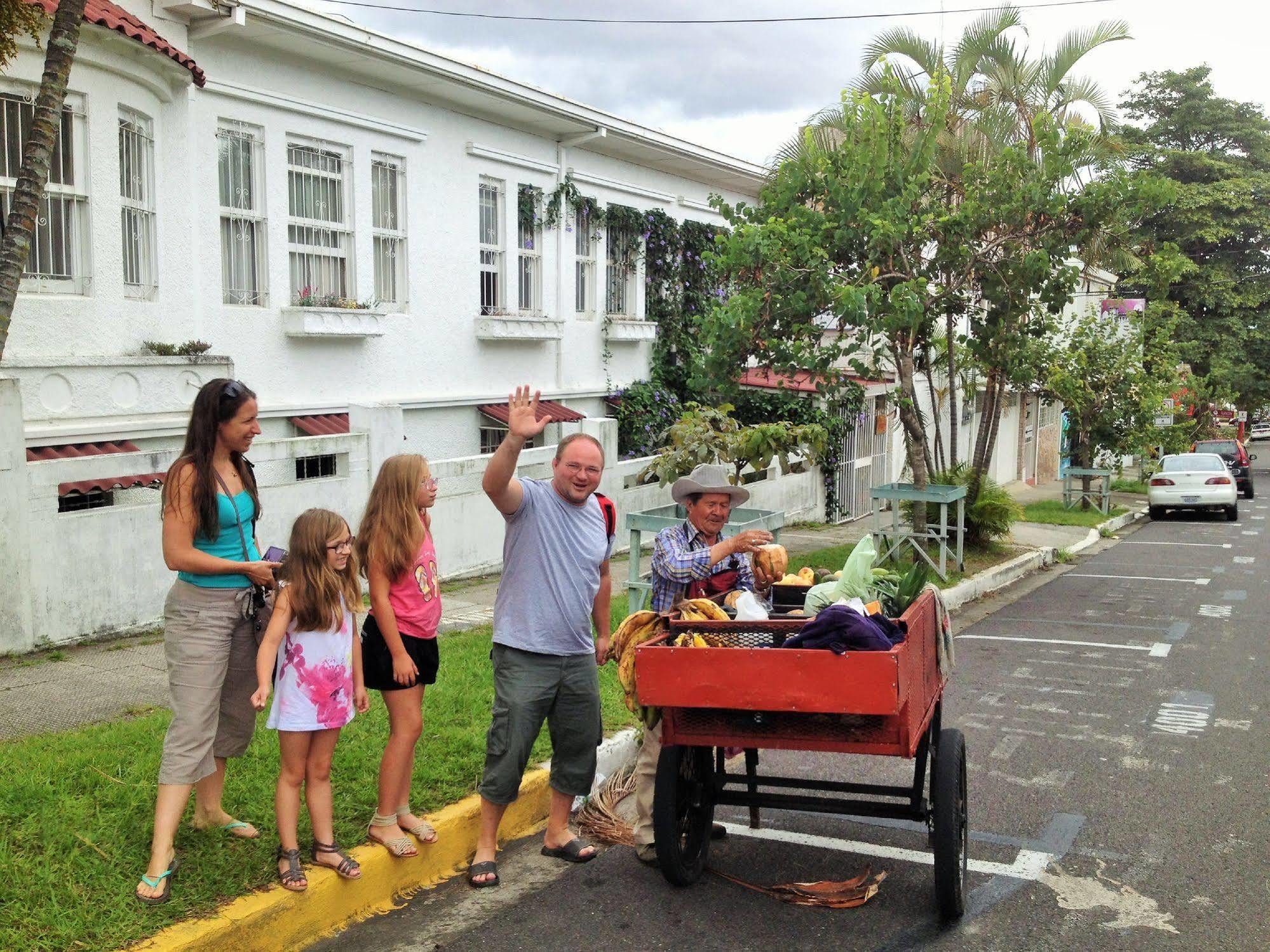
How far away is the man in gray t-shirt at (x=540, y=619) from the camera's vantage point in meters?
4.87

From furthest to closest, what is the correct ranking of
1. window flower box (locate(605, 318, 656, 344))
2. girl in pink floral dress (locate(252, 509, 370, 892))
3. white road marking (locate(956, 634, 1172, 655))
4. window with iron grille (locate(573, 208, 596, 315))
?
window flower box (locate(605, 318, 656, 344)) < window with iron grille (locate(573, 208, 596, 315)) < white road marking (locate(956, 634, 1172, 655)) < girl in pink floral dress (locate(252, 509, 370, 892))

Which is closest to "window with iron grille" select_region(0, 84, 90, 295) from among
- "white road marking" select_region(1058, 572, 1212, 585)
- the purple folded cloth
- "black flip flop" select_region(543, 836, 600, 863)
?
"black flip flop" select_region(543, 836, 600, 863)

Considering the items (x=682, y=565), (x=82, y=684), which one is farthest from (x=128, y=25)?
(x=682, y=565)

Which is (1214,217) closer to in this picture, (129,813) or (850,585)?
(850,585)

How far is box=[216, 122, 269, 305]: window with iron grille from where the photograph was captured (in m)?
11.3

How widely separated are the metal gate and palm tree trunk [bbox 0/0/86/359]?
15.3 meters

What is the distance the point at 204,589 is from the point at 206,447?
0.54 metres

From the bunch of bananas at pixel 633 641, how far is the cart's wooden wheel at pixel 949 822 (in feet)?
3.69

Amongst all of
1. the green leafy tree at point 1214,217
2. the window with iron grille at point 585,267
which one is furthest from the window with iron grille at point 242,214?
the green leafy tree at point 1214,217

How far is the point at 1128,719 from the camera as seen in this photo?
7.81 meters

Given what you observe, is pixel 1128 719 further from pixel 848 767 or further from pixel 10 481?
pixel 10 481

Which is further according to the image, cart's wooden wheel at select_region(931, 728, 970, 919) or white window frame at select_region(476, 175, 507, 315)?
white window frame at select_region(476, 175, 507, 315)

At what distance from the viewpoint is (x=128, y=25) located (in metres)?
9.29

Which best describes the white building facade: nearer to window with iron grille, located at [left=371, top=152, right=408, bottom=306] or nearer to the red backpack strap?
window with iron grille, located at [left=371, top=152, right=408, bottom=306]
